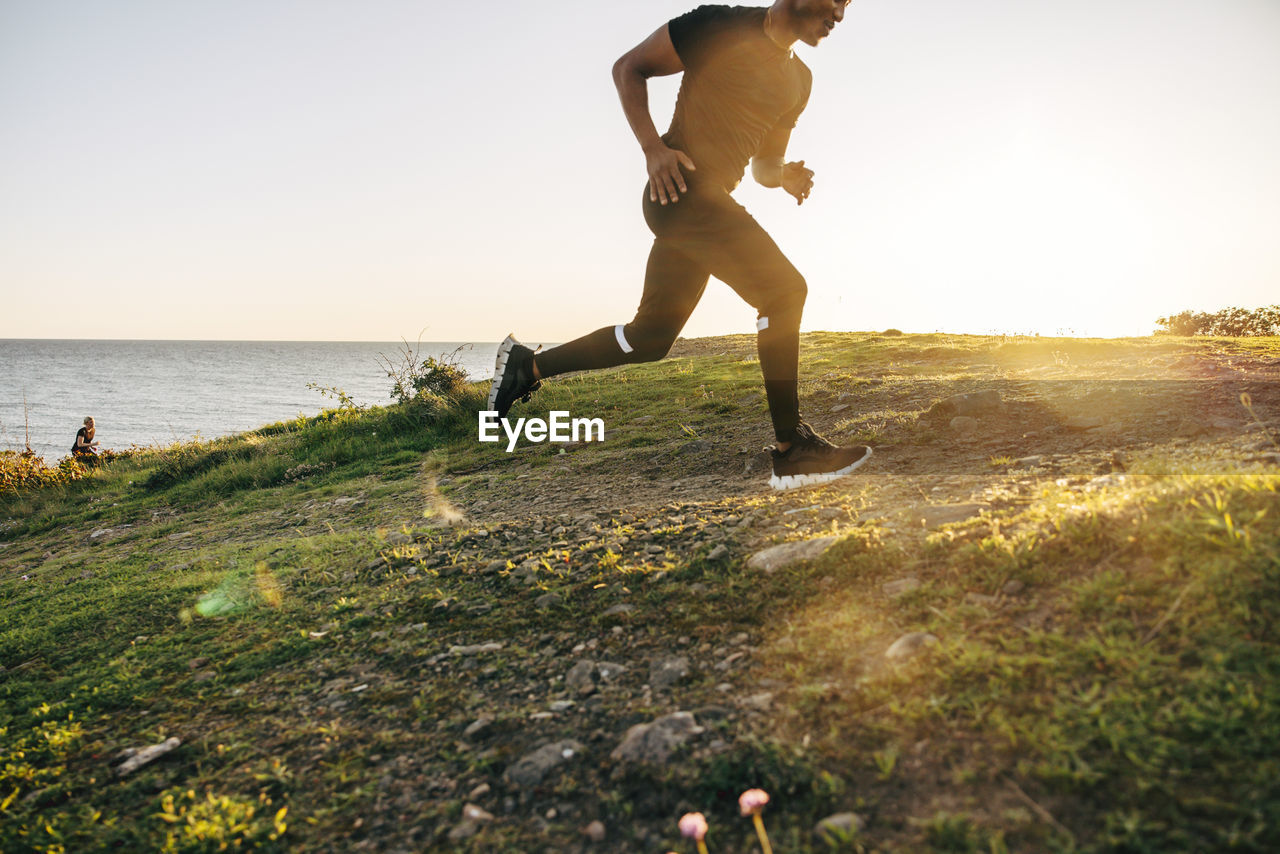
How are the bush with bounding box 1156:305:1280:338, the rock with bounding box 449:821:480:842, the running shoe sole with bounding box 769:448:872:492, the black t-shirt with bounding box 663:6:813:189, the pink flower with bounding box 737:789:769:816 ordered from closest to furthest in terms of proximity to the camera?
1. the pink flower with bounding box 737:789:769:816
2. the rock with bounding box 449:821:480:842
3. the black t-shirt with bounding box 663:6:813:189
4. the running shoe sole with bounding box 769:448:872:492
5. the bush with bounding box 1156:305:1280:338

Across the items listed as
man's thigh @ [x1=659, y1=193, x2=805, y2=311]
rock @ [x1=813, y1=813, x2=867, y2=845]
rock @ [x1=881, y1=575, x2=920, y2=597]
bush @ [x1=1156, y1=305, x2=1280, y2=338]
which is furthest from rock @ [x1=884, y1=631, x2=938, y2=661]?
bush @ [x1=1156, y1=305, x2=1280, y2=338]

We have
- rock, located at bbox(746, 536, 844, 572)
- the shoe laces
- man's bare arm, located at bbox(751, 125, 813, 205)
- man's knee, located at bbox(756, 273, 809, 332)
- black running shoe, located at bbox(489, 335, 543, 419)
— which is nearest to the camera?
rock, located at bbox(746, 536, 844, 572)

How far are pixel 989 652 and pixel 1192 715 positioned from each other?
426 mm

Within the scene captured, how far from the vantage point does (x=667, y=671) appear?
7.06 feet

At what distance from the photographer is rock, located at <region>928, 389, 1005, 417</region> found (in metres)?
4.83

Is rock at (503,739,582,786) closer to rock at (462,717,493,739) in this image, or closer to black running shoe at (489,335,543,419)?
rock at (462,717,493,739)

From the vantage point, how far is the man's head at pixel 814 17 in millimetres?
3336

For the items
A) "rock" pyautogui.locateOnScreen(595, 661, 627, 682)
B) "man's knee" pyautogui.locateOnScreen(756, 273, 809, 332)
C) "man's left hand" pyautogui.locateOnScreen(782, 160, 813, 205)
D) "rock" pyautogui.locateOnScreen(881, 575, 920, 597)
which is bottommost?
"rock" pyautogui.locateOnScreen(595, 661, 627, 682)

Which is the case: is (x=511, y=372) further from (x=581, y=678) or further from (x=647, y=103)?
(x=581, y=678)

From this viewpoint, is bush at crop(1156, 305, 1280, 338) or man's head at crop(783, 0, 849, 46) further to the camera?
bush at crop(1156, 305, 1280, 338)

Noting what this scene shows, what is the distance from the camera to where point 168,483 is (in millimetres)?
8719

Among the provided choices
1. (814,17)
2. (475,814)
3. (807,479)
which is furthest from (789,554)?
(814,17)

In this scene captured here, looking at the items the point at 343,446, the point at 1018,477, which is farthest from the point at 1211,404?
the point at 343,446

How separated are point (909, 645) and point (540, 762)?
110 cm
